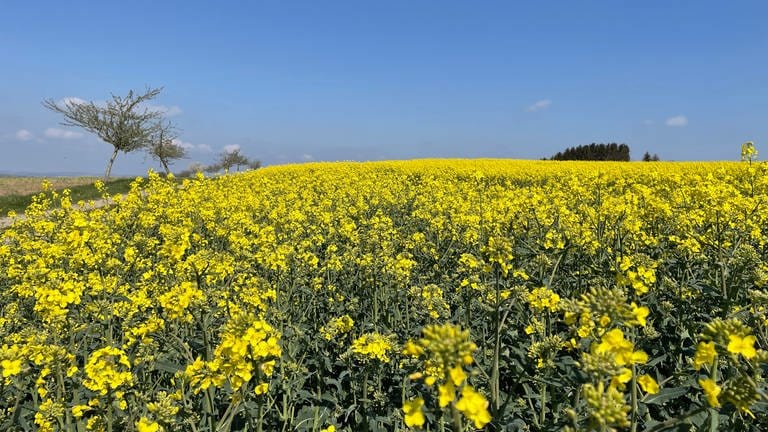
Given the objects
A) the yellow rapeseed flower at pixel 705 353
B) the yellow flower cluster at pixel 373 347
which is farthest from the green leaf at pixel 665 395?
the yellow flower cluster at pixel 373 347

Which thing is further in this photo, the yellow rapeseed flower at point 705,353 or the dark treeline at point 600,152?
the dark treeline at point 600,152

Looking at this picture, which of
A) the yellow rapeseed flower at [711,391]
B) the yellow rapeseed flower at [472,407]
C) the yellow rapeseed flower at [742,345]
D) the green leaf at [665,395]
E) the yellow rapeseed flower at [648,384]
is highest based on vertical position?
the yellow rapeseed flower at [742,345]

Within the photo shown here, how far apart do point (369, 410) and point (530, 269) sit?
277 centimetres

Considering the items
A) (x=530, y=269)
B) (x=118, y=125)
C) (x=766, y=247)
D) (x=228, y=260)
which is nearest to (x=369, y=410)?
(x=228, y=260)

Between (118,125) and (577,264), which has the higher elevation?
(118,125)

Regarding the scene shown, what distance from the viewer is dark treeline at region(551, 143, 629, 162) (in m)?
46.8

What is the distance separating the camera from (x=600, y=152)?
4728 centimetres

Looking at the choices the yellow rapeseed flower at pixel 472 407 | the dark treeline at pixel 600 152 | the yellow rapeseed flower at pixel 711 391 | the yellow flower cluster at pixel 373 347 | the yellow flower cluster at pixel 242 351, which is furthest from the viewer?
the dark treeline at pixel 600 152

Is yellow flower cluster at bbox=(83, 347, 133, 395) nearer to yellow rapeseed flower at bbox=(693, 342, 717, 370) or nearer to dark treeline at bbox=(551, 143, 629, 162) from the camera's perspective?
yellow rapeseed flower at bbox=(693, 342, 717, 370)

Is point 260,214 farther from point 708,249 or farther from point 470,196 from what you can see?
point 708,249

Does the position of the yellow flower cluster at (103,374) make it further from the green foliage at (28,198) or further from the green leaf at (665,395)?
the green foliage at (28,198)

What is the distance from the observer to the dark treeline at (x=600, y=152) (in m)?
46.8

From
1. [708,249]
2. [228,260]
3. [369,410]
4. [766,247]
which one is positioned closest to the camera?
[369,410]

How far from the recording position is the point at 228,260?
4074 mm
